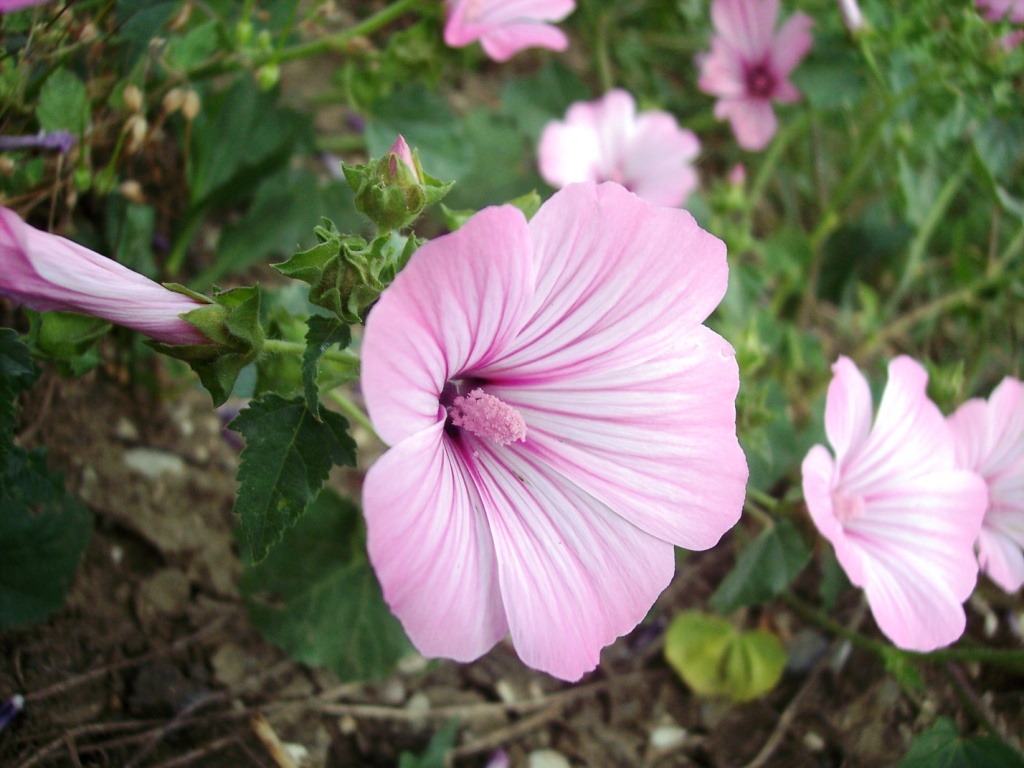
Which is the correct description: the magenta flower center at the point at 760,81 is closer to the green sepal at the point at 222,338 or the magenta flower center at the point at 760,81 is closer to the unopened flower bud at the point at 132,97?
the unopened flower bud at the point at 132,97

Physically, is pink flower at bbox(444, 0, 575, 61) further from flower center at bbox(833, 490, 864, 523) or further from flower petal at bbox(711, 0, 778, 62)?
flower center at bbox(833, 490, 864, 523)

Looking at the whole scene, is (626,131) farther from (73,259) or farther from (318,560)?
(73,259)

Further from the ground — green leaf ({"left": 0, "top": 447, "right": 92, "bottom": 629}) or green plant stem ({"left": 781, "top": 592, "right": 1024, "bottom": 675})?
green leaf ({"left": 0, "top": 447, "right": 92, "bottom": 629})

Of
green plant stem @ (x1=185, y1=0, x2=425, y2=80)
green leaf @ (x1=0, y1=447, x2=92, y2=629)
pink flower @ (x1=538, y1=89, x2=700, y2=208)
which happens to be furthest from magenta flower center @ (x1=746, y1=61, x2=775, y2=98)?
green leaf @ (x1=0, y1=447, x2=92, y2=629)

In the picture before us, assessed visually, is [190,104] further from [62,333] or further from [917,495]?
[917,495]


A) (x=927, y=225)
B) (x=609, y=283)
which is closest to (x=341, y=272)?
(x=609, y=283)

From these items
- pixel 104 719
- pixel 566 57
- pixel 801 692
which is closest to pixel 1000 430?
pixel 801 692
